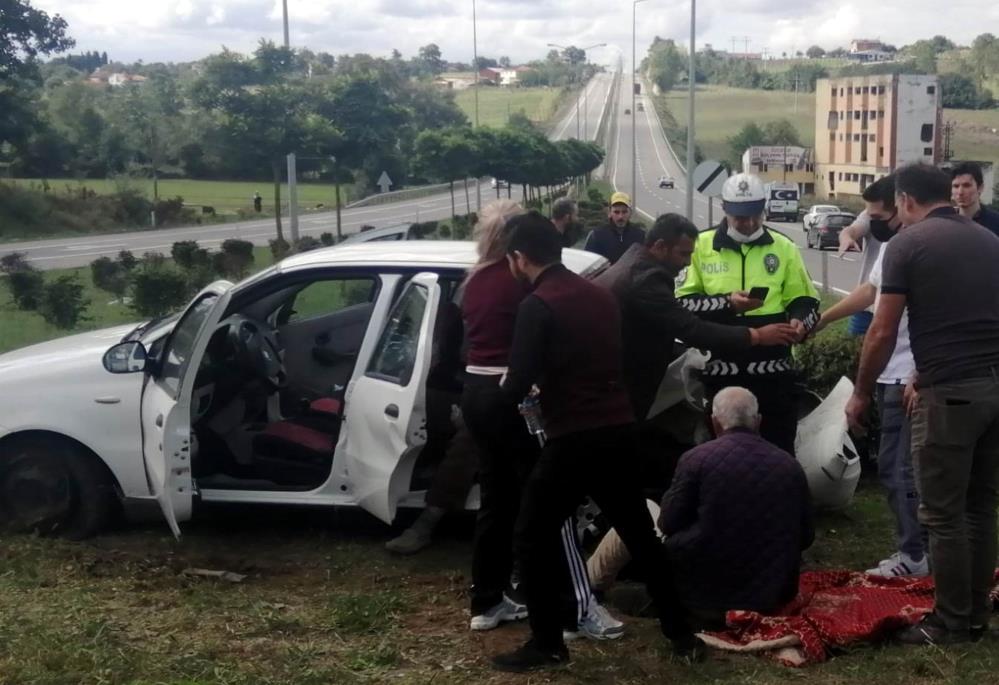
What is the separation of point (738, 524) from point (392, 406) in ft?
6.13

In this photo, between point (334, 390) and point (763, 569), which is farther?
point (334, 390)

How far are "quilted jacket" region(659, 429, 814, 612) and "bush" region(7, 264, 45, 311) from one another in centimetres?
1450

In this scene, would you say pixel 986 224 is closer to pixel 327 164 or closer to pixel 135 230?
pixel 327 164

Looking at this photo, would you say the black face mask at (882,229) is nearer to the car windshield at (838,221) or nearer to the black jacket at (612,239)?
the black jacket at (612,239)

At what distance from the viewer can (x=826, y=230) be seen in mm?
40750

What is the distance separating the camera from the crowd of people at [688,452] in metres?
4.52

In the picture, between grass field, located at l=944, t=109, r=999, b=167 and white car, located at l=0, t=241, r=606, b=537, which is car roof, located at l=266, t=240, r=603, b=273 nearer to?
white car, located at l=0, t=241, r=606, b=537

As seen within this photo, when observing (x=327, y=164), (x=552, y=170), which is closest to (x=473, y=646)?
(x=327, y=164)

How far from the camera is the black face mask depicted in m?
6.09

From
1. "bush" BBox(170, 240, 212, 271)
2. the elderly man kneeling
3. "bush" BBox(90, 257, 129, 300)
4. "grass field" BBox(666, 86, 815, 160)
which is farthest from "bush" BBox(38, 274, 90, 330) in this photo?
"grass field" BBox(666, 86, 815, 160)

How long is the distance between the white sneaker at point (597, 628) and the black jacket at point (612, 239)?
16.8 feet

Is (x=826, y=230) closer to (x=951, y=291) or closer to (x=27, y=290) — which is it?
(x=27, y=290)

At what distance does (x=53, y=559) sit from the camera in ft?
20.1

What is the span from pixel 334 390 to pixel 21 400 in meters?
1.71
